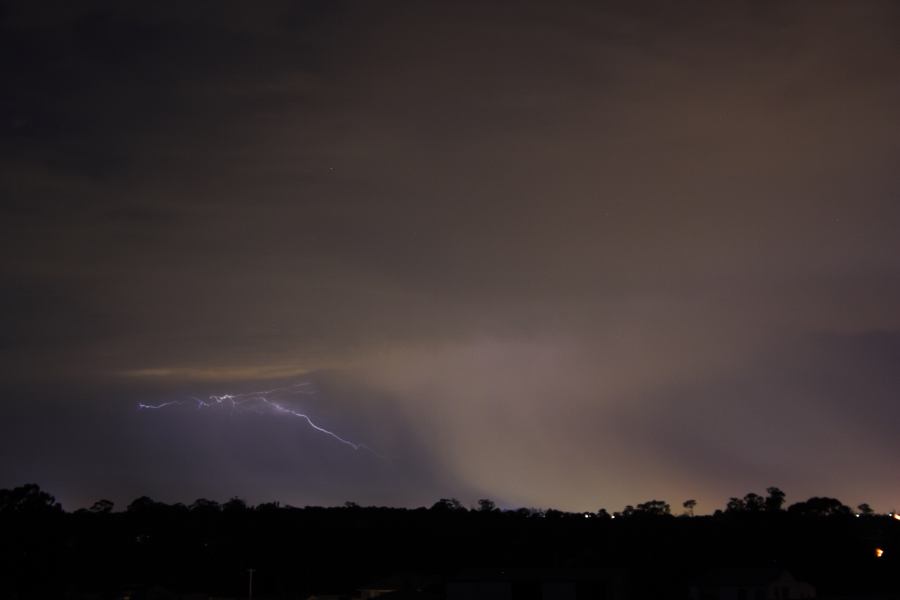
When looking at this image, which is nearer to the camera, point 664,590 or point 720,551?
point 664,590

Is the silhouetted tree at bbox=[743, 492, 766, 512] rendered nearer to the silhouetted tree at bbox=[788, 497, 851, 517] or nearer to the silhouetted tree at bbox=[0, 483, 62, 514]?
the silhouetted tree at bbox=[788, 497, 851, 517]

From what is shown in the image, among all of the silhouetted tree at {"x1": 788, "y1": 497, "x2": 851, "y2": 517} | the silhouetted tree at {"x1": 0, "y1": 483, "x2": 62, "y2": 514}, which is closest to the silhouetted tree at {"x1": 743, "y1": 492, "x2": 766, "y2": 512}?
the silhouetted tree at {"x1": 788, "y1": 497, "x2": 851, "y2": 517}

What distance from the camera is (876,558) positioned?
9256 centimetres

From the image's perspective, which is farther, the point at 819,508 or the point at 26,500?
the point at 819,508

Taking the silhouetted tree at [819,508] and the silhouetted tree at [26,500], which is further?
the silhouetted tree at [819,508]

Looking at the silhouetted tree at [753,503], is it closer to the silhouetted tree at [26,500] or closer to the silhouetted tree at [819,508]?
the silhouetted tree at [819,508]

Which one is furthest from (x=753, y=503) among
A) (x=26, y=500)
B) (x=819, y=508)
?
(x=26, y=500)

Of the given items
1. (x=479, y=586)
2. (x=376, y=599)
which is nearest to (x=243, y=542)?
(x=376, y=599)

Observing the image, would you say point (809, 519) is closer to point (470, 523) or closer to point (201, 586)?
point (470, 523)

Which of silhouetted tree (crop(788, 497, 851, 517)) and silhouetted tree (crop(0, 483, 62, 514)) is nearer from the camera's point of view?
silhouetted tree (crop(0, 483, 62, 514))

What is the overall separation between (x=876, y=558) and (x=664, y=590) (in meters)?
25.4

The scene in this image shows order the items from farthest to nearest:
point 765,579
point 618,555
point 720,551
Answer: point 720,551 → point 618,555 → point 765,579

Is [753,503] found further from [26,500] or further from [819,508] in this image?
[26,500]

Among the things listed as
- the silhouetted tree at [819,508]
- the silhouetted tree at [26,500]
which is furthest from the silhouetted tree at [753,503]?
the silhouetted tree at [26,500]
